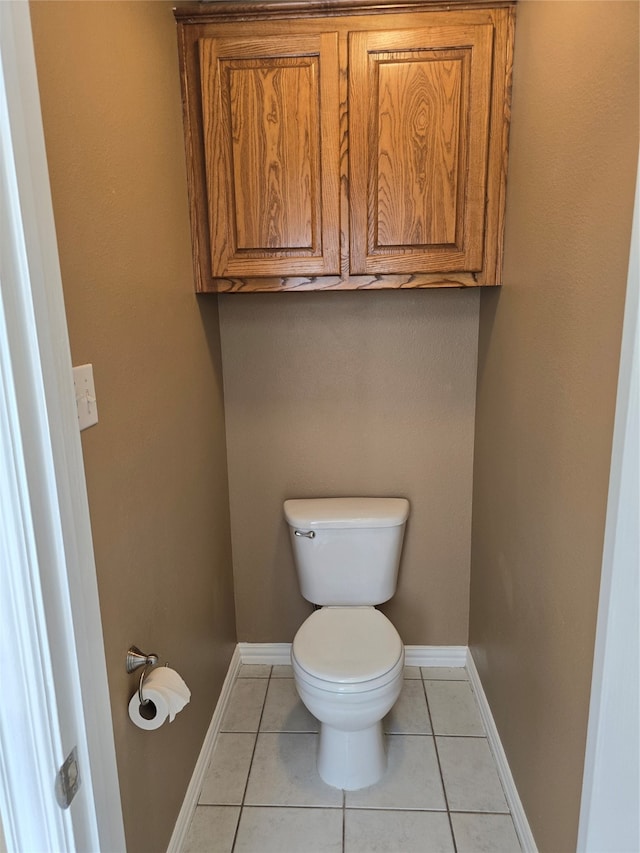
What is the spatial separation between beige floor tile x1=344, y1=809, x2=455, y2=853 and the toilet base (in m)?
0.09

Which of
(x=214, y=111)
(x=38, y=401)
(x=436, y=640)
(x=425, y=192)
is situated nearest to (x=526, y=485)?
(x=425, y=192)

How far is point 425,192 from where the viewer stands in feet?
5.58

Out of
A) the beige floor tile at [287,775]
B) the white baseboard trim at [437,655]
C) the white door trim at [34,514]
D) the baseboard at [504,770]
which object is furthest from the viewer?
the white baseboard trim at [437,655]

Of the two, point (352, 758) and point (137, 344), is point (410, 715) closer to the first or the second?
point (352, 758)

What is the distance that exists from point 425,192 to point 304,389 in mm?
800

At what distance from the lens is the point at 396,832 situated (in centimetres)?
159

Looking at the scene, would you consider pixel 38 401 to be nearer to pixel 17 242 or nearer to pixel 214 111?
pixel 17 242

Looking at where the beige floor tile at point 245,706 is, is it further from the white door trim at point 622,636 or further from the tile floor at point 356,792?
the white door trim at point 622,636

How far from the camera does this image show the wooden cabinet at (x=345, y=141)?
5.24ft

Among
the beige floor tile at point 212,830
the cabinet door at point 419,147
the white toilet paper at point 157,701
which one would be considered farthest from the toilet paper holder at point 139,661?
the cabinet door at point 419,147

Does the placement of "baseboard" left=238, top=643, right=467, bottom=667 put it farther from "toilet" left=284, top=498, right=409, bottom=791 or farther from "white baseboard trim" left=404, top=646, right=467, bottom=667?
"toilet" left=284, top=498, right=409, bottom=791

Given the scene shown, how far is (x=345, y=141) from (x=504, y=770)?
76.7 inches

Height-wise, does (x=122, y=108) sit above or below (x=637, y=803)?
above

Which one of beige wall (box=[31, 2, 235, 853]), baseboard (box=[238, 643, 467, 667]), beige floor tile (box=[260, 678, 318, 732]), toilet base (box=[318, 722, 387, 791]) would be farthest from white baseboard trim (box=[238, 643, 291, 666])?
toilet base (box=[318, 722, 387, 791])
